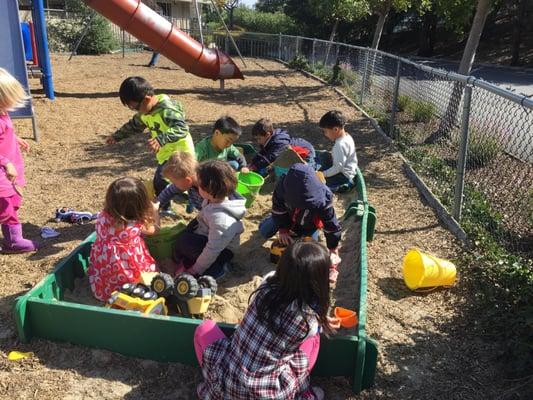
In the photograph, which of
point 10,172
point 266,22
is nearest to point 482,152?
point 10,172

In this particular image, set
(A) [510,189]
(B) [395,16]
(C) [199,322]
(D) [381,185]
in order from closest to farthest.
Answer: (C) [199,322] → (A) [510,189] → (D) [381,185] → (B) [395,16]

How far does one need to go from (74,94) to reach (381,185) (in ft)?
24.0

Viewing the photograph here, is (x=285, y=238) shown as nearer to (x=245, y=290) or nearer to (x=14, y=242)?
(x=245, y=290)

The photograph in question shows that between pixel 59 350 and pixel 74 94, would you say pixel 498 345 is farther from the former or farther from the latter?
pixel 74 94

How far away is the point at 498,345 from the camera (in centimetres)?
283

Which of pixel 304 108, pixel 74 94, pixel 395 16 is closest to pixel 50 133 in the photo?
pixel 74 94

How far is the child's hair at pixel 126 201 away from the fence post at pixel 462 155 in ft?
8.91

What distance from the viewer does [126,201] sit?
2938mm

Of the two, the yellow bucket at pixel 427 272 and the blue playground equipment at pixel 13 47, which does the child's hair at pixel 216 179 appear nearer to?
the yellow bucket at pixel 427 272

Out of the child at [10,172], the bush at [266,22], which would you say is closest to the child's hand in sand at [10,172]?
the child at [10,172]

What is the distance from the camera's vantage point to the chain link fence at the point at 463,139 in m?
4.26

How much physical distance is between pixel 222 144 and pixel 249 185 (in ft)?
1.49

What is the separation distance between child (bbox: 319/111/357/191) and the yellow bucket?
Result: 1603 millimetres

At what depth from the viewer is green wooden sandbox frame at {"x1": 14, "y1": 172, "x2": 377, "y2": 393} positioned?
247 centimetres
